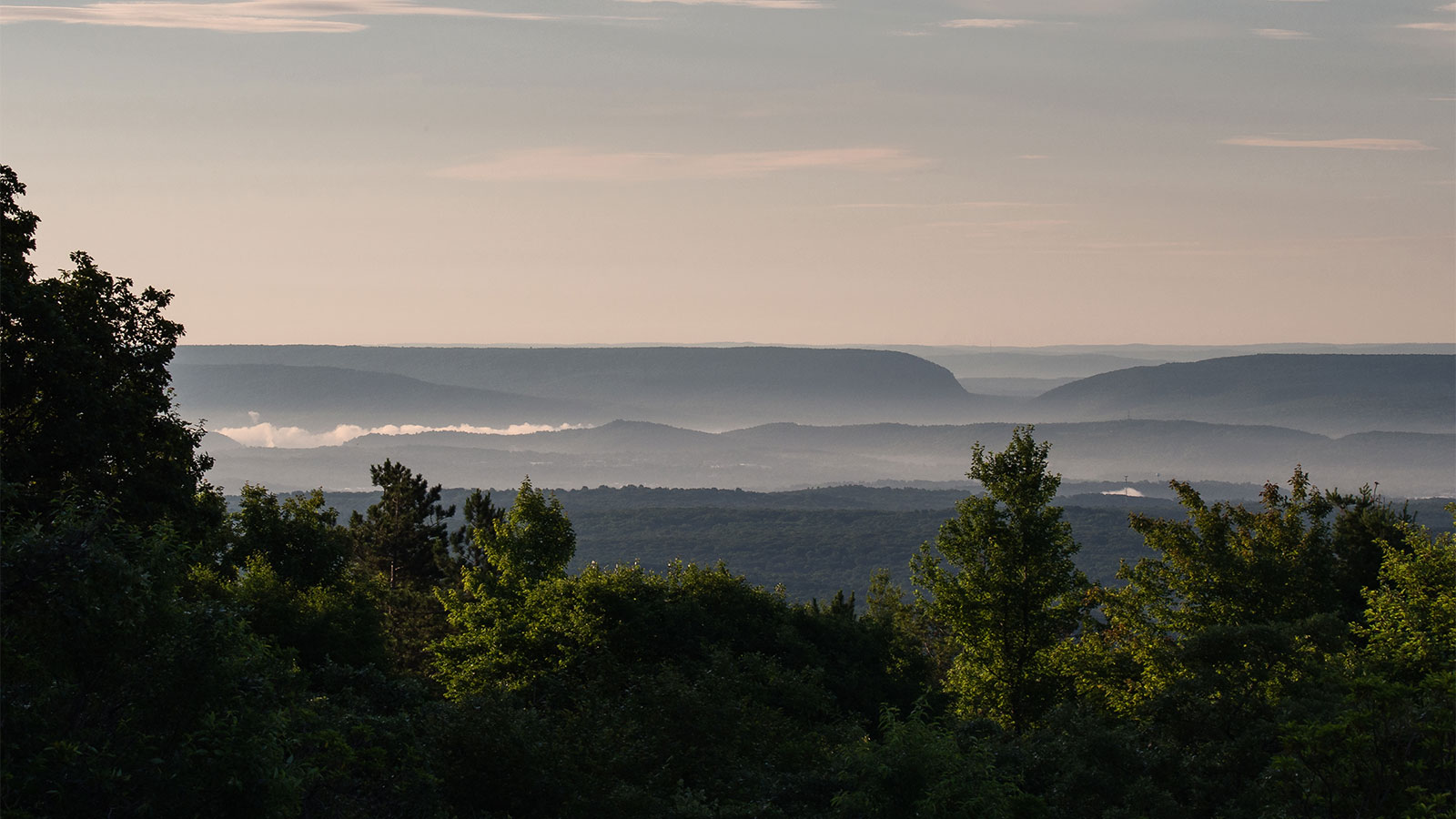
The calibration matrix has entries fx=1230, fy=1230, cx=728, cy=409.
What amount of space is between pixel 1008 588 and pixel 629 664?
1435cm

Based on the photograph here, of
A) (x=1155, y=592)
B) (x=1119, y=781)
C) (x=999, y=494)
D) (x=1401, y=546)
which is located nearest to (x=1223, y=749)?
(x=1119, y=781)

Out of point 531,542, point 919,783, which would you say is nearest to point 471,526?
point 531,542

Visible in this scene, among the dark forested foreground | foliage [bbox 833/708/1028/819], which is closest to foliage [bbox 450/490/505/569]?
the dark forested foreground

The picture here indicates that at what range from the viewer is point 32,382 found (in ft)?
89.6

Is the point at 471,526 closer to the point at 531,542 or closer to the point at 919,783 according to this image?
the point at 531,542

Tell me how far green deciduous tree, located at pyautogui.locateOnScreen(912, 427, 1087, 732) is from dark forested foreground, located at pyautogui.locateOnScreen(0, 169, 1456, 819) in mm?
128

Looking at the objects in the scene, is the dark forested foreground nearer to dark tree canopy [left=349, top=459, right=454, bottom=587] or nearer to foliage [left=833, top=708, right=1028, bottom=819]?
foliage [left=833, top=708, right=1028, bottom=819]

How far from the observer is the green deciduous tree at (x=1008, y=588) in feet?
145

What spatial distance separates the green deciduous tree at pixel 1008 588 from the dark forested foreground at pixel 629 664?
128mm

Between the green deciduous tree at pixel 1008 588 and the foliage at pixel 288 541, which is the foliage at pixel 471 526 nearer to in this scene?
the foliage at pixel 288 541

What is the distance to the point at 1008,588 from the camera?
44.5 m

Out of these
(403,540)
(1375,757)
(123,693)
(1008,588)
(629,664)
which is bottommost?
(629,664)

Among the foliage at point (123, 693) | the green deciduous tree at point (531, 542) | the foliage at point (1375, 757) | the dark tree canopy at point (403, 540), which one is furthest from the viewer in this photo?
the dark tree canopy at point (403, 540)

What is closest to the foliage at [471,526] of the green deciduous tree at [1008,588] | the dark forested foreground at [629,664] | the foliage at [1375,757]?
the dark forested foreground at [629,664]
